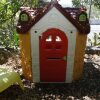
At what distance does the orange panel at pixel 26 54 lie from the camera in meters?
6.95

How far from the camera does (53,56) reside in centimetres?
701

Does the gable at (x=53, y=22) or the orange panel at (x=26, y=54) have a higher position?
the gable at (x=53, y=22)

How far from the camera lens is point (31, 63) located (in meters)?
7.16

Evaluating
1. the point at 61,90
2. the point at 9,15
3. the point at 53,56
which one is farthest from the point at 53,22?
the point at 9,15

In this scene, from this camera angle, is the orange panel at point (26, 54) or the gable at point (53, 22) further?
the orange panel at point (26, 54)

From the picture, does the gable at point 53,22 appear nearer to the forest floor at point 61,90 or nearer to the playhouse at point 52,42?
the playhouse at point 52,42

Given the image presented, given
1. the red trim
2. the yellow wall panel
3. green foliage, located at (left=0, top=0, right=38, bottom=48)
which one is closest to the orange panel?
the red trim

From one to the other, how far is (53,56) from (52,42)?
0.35 metres

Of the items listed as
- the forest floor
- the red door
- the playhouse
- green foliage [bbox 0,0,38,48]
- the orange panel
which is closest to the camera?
the forest floor

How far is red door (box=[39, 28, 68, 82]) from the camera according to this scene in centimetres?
682

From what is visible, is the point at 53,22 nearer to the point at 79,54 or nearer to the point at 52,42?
the point at 52,42

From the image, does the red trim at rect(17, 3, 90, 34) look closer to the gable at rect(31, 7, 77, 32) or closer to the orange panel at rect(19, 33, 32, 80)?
the gable at rect(31, 7, 77, 32)

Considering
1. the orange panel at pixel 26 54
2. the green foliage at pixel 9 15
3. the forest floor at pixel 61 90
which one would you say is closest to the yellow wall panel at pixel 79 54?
the forest floor at pixel 61 90

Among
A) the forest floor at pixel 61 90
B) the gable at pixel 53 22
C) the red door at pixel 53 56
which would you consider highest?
the gable at pixel 53 22
